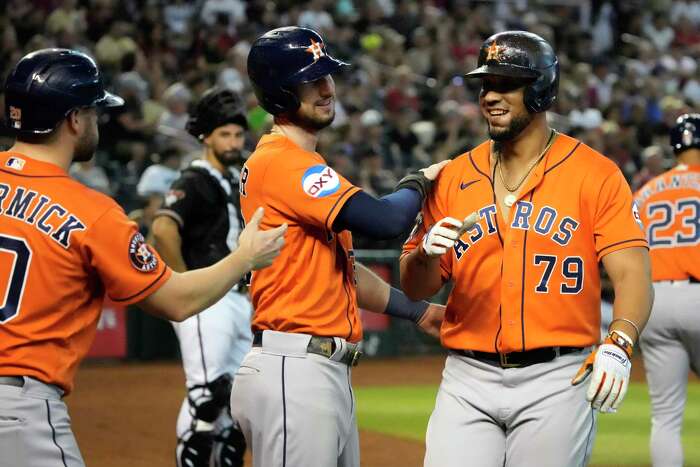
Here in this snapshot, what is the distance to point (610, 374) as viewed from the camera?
432cm

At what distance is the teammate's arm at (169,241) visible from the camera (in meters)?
7.33

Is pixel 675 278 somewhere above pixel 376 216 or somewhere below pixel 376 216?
below

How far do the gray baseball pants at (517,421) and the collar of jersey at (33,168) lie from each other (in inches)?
71.3

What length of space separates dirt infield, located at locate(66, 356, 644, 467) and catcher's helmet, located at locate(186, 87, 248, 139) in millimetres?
2956

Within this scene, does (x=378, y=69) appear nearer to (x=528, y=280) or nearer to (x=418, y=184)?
(x=418, y=184)

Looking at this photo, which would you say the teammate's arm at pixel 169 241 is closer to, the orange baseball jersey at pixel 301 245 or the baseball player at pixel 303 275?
the baseball player at pixel 303 275

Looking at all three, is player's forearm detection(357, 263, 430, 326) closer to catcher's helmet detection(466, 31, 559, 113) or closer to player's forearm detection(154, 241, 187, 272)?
catcher's helmet detection(466, 31, 559, 113)

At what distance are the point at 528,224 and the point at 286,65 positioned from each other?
1.18 meters

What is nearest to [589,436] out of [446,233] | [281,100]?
[446,233]

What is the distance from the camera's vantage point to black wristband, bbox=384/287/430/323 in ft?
17.7

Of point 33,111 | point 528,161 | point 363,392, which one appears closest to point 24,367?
point 33,111

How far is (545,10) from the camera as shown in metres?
27.0

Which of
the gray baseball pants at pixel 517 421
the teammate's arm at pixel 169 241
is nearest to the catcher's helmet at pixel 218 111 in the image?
the teammate's arm at pixel 169 241

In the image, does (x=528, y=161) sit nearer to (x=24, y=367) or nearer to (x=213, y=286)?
(x=213, y=286)
